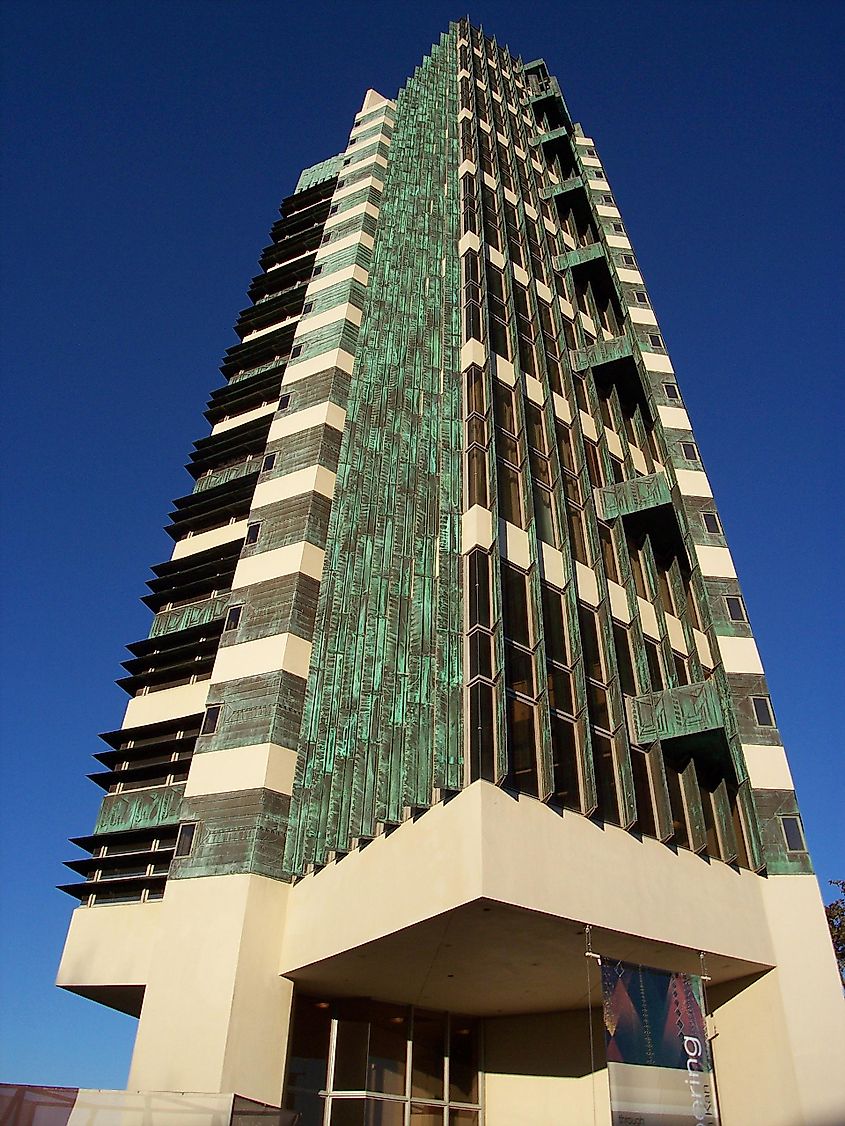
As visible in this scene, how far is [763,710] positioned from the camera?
1099 inches

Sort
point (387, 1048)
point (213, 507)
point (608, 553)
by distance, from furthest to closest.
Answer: point (213, 507), point (608, 553), point (387, 1048)

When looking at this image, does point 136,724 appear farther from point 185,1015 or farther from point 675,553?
point 675,553

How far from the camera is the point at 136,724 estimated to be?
36.0 metres

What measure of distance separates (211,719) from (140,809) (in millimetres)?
6319

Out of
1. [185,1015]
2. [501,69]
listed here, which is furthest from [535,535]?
[501,69]

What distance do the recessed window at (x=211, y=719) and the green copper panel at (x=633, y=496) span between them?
51.0 ft

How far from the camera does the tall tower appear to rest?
69.0ft

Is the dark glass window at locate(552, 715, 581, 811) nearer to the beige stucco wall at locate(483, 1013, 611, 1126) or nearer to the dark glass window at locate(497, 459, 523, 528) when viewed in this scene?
the dark glass window at locate(497, 459, 523, 528)

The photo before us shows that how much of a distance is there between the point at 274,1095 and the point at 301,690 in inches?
462

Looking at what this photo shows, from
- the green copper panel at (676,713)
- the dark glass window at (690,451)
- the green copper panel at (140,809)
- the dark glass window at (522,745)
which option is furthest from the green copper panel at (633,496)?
the green copper panel at (140,809)

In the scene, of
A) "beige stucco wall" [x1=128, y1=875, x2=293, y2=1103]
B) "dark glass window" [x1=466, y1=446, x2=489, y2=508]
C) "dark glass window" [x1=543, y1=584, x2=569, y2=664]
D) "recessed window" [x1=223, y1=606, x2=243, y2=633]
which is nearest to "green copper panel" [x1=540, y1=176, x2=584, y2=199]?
"dark glass window" [x1=466, y1=446, x2=489, y2=508]

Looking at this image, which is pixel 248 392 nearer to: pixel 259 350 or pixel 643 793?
pixel 259 350

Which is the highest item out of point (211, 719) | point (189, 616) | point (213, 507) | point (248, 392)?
→ point (248, 392)

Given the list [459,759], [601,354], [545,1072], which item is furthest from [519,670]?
[601,354]
